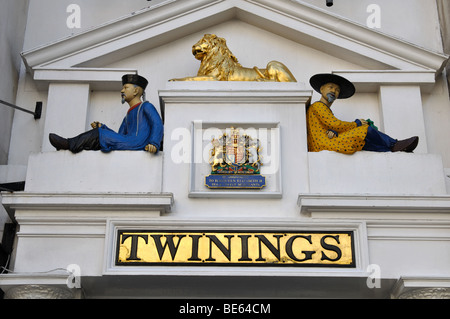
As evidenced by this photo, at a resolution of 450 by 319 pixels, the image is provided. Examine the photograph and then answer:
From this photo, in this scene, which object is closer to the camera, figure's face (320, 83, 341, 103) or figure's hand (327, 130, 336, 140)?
figure's hand (327, 130, 336, 140)

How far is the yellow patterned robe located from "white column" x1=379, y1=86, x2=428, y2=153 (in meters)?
1.31

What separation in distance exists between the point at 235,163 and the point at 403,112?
3.04 metres

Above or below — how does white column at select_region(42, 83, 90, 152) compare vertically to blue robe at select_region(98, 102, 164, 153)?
above

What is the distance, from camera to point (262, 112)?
36.3 feet

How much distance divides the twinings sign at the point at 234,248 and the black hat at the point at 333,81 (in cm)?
224

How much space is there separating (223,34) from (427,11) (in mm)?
3363

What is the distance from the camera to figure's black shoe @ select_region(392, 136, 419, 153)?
10.9m

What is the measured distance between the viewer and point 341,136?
1081 cm

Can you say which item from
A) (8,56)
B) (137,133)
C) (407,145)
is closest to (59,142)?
(137,133)

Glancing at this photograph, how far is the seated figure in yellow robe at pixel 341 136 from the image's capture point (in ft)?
35.2

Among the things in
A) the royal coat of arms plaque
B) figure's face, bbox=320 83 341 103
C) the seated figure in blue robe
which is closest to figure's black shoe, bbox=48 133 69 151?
the seated figure in blue robe

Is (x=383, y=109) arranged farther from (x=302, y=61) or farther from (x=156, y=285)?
(x=156, y=285)

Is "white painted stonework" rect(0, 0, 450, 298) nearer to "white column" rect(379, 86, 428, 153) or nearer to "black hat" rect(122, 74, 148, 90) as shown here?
"white column" rect(379, 86, 428, 153)

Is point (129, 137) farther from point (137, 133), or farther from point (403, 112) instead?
point (403, 112)
